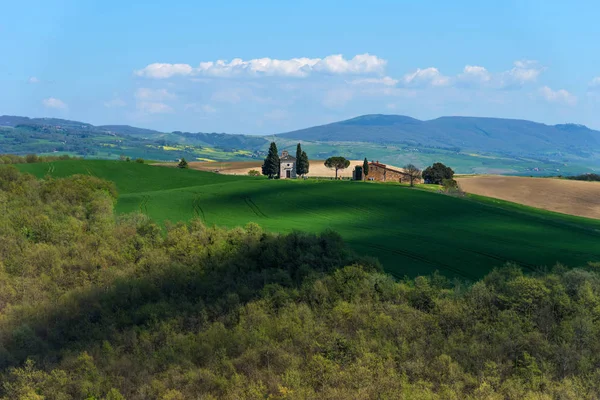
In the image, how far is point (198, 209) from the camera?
88875 millimetres

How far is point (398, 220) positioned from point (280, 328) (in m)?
48.7

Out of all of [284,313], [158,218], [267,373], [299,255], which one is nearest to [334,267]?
[299,255]

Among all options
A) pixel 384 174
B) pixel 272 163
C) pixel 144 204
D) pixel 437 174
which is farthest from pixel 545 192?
pixel 144 204

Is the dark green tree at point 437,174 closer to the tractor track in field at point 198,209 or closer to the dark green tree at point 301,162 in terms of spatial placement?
the dark green tree at point 301,162

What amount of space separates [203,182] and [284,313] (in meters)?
104

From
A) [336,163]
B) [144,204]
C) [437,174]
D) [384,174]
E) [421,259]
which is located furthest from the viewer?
[336,163]

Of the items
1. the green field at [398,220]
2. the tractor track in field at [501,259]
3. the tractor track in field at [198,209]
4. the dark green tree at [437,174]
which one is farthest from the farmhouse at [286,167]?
the tractor track in field at [501,259]

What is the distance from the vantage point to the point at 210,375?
29516 mm

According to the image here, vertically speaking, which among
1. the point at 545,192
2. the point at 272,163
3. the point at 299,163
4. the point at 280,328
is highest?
the point at 299,163

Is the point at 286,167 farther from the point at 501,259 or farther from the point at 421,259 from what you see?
the point at 501,259

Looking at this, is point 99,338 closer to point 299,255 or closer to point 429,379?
point 299,255

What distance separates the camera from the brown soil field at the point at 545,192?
111 m

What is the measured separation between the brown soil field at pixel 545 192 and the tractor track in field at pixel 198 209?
69.6 metres

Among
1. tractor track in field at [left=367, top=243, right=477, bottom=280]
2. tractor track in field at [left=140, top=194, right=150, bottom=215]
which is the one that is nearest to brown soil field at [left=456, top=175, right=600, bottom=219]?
tractor track in field at [left=367, top=243, right=477, bottom=280]
